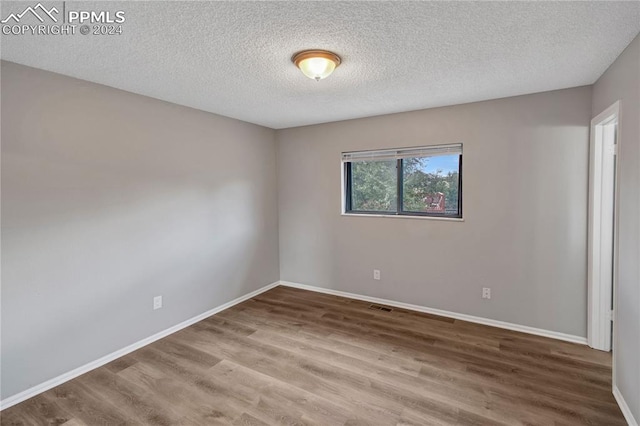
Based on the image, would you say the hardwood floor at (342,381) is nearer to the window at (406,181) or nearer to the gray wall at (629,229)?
the gray wall at (629,229)

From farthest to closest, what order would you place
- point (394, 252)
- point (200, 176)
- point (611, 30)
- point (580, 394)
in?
point (394, 252), point (200, 176), point (580, 394), point (611, 30)

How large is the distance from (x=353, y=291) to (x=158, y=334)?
7.59ft

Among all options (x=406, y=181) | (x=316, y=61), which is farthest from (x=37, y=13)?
(x=406, y=181)

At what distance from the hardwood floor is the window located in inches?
52.7

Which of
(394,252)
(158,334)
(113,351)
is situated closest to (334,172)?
(394,252)

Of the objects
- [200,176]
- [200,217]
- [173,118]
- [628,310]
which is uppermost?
[173,118]

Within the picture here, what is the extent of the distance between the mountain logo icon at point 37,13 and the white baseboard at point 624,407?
389 centimetres

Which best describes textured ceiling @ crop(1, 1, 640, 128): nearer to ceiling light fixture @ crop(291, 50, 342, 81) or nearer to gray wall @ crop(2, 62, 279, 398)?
ceiling light fixture @ crop(291, 50, 342, 81)

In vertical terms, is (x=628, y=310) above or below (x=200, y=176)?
below

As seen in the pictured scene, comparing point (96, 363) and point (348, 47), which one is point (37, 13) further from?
point (96, 363)

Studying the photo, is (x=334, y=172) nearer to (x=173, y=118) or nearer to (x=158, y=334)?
(x=173, y=118)

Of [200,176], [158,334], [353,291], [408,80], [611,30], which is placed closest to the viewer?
[611,30]

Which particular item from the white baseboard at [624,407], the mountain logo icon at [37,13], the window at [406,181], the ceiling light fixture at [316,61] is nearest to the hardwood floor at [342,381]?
the white baseboard at [624,407]

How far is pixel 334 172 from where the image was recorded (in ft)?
13.7
